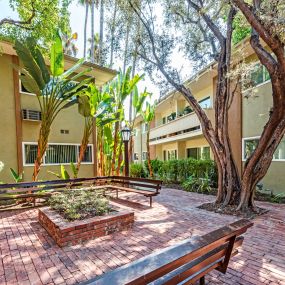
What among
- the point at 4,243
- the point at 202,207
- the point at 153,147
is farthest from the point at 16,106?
the point at 153,147

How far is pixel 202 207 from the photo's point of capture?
7523 millimetres

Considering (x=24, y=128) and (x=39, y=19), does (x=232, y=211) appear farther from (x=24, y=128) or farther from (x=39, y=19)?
(x=24, y=128)

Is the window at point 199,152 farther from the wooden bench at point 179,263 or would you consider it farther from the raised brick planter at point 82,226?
the wooden bench at point 179,263

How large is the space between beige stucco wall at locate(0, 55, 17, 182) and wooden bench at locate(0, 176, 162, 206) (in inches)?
80.1

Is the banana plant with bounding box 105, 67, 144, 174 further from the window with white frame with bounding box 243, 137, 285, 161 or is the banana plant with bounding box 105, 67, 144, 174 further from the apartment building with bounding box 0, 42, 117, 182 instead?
the window with white frame with bounding box 243, 137, 285, 161

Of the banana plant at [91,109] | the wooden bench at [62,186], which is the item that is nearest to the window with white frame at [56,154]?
the banana plant at [91,109]

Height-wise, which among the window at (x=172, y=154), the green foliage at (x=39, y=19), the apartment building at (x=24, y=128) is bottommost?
the window at (x=172, y=154)

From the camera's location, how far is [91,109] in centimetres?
984

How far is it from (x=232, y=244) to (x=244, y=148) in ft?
30.4

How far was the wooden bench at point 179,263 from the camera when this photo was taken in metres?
1.79

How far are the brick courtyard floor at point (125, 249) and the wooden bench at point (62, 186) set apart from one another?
74 centimetres

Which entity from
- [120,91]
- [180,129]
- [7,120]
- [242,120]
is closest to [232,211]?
[242,120]

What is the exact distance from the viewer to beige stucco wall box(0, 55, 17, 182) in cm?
966

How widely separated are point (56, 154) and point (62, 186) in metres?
3.66
